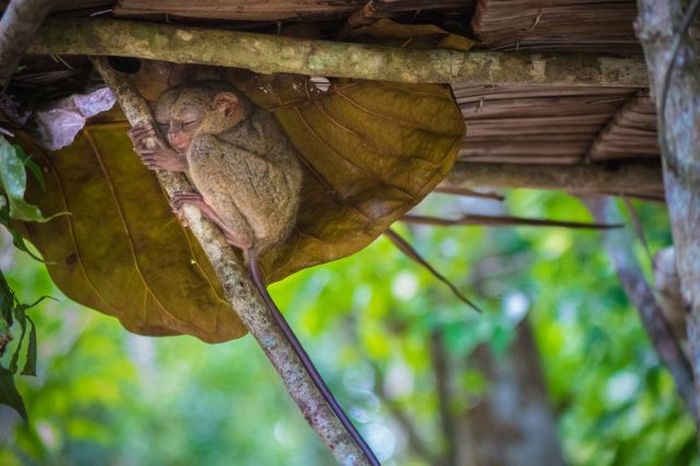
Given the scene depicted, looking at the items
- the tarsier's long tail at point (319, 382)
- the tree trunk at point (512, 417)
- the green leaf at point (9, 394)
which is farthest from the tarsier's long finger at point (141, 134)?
the tree trunk at point (512, 417)

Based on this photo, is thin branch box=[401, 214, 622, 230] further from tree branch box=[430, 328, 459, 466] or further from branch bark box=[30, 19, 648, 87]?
tree branch box=[430, 328, 459, 466]

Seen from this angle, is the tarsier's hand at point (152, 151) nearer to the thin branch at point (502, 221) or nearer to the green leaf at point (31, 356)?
the green leaf at point (31, 356)

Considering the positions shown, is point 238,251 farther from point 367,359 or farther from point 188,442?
point 188,442

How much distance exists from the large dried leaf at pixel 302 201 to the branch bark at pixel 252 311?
0.22 m

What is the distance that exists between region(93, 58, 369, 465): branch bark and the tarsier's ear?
0.61ft

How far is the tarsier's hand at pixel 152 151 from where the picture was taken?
2516mm

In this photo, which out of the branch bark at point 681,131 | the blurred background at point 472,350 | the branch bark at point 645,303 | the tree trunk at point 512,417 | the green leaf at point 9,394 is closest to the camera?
the branch bark at point 681,131

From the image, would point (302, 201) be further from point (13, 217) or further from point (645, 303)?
point (645, 303)

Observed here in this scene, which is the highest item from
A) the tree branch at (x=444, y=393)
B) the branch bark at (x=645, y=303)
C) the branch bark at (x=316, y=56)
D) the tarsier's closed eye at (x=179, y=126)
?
the branch bark at (x=316, y=56)

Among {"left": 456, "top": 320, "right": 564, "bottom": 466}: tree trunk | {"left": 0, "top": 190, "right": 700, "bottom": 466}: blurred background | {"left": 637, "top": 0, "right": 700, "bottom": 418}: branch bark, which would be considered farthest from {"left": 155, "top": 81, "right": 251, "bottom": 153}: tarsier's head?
{"left": 456, "top": 320, "right": 564, "bottom": 466}: tree trunk

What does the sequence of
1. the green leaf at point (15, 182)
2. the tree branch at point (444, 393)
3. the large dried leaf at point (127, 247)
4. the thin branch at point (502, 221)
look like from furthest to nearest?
the tree branch at point (444, 393), the thin branch at point (502, 221), the large dried leaf at point (127, 247), the green leaf at point (15, 182)

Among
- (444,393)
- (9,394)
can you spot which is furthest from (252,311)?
(444,393)

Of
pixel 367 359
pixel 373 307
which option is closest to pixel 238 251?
pixel 373 307

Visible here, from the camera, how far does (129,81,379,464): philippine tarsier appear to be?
8.69 feet
